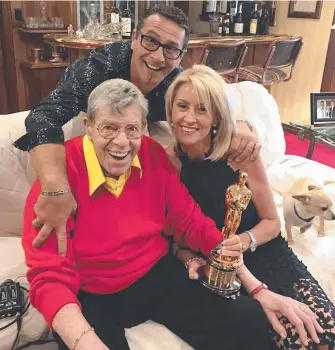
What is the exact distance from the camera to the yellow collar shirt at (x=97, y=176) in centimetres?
117

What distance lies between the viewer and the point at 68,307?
1.03 metres

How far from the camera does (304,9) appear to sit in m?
4.28

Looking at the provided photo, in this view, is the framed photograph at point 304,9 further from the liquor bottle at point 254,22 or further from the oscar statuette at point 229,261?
the oscar statuette at point 229,261

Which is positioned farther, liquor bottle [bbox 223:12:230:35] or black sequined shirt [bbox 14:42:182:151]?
liquor bottle [bbox 223:12:230:35]

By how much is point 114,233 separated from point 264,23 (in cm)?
402

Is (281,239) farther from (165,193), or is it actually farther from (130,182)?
(130,182)

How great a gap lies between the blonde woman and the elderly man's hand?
0.03 meters

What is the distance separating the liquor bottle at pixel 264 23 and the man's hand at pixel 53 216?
4.07 m

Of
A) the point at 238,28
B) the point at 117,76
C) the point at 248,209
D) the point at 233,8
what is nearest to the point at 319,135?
the point at 248,209

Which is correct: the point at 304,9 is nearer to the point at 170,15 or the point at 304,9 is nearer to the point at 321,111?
the point at 321,111

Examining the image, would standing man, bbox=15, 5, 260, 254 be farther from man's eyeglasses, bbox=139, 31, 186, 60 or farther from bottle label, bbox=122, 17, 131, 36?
bottle label, bbox=122, 17, 131, 36

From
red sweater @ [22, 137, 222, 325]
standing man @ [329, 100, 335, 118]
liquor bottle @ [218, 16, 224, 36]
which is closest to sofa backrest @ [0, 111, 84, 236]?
red sweater @ [22, 137, 222, 325]

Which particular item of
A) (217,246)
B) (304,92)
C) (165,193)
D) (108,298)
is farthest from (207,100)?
(304,92)

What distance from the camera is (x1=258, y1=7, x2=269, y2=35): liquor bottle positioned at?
14.9 feet
